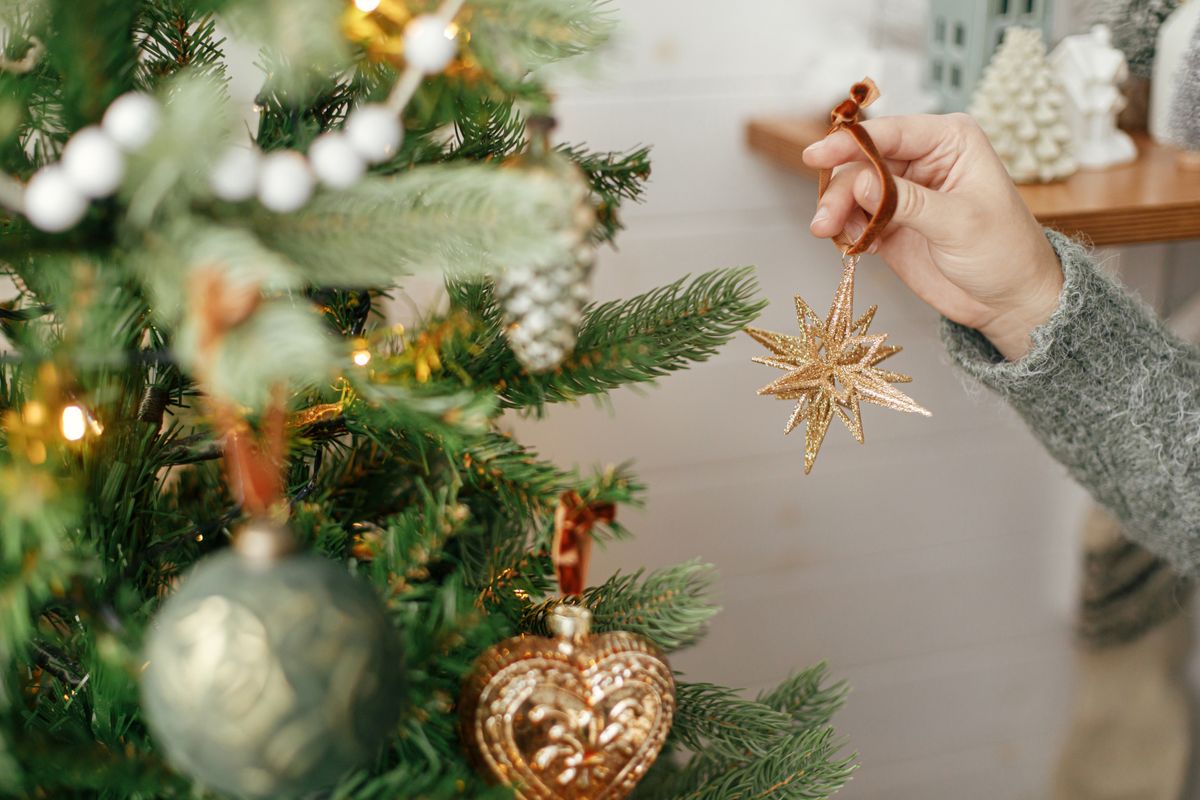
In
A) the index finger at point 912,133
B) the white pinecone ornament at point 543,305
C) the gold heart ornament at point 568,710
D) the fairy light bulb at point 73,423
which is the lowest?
the gold heart ornament at point 568,710

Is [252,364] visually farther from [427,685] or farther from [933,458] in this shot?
[933,458]

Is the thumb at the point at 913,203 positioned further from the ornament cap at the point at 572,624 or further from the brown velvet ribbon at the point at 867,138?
the ornament cap at the point at 572,624

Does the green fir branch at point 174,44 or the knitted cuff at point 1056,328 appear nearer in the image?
the green fir branch at point 174,44

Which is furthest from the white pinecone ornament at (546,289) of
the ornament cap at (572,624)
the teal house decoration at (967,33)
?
the teal house decoration at (967,33)

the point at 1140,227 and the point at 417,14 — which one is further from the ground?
the point at 417,14

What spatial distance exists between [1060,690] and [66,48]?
4.57 ft

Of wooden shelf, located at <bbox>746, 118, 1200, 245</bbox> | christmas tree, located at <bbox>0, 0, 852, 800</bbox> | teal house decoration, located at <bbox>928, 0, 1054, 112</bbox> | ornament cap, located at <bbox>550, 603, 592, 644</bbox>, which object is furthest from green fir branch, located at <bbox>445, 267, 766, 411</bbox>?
teal house decoration, located at <bbox>928, 0, 1054, 112</bbox>

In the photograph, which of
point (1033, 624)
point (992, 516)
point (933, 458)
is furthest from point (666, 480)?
point (1033, 624)

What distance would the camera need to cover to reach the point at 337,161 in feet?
1.03

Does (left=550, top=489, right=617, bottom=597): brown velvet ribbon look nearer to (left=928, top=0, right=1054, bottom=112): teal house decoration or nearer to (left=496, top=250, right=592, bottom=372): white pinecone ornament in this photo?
(left=496, top=250, right=592, bottom=372): white pinecone ornament

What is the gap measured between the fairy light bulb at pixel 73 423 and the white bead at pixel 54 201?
123 millimetres

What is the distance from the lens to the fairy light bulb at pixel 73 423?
0.40 metres

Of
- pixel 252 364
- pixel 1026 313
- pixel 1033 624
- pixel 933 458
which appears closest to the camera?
pixel 252 364

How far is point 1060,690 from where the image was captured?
133 centimetres
